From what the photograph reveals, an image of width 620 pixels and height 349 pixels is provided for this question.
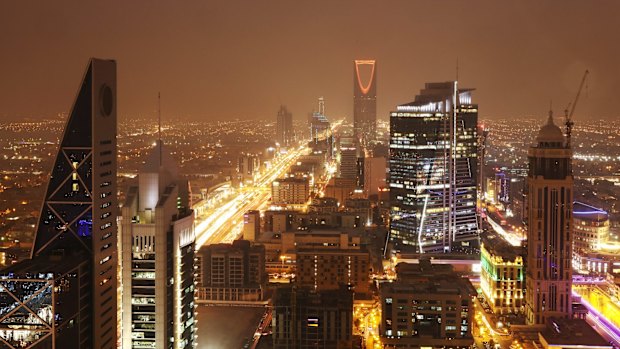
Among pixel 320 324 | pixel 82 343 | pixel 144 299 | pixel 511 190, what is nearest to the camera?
pixel 82 343

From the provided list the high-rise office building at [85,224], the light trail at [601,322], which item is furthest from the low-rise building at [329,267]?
the high-rise office building at [85,224]

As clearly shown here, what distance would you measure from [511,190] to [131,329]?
56.9 ft

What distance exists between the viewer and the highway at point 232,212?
60.2 ft

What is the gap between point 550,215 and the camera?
13.6 metres

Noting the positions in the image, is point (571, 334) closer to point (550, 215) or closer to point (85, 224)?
point (550, 215)

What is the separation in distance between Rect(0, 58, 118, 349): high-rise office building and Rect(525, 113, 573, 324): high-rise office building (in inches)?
338

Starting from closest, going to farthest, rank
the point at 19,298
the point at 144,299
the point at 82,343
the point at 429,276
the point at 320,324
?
the point at 19,298 → the point at 82,343 → the point at 144,299 → the point at 320,324 → the point at 429,276

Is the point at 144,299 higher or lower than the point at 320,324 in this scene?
higher

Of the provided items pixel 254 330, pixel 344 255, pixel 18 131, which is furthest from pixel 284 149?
pixel 18 131

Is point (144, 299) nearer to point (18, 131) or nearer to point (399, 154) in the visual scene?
point (18, 131)

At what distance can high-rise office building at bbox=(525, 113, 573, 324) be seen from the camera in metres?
13.5

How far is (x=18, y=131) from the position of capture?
8242 mm

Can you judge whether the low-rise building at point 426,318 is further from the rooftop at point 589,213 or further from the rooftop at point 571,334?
the rooftop at point 589,213

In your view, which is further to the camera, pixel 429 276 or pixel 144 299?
pixel 429 276
